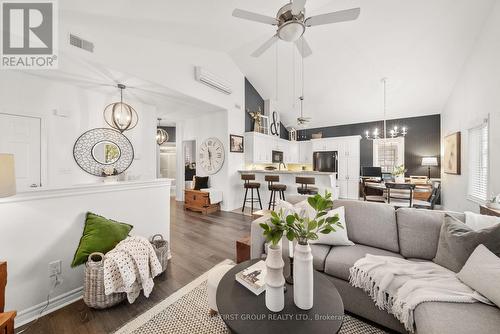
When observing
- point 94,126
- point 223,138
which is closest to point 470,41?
point 223,138

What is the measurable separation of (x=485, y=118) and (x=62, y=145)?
6.69 meters

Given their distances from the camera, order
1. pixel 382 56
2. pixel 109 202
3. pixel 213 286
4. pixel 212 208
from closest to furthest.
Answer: pixel 213 286 < pixel 109 202 < pixel 382 56 < pixel 212 208

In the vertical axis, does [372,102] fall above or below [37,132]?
above

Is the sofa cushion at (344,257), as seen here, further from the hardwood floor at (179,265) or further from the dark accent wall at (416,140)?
the dark accent wall at (416,140)

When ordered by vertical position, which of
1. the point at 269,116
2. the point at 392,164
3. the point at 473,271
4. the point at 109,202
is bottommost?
the point at 473,271

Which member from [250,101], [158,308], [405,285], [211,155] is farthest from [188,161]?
[405,285]

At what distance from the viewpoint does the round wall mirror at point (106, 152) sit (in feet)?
11.6

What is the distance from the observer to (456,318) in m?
1.06

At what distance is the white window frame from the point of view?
2959mm

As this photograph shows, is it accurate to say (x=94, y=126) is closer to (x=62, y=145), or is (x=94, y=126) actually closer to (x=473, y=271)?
(x=62, y=145)

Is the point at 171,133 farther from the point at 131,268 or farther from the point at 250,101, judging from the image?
the point at 131,268

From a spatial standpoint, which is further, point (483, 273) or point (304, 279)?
point (483, 273)

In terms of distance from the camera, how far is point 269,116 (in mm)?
6797

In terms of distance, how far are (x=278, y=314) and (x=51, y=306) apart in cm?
209
